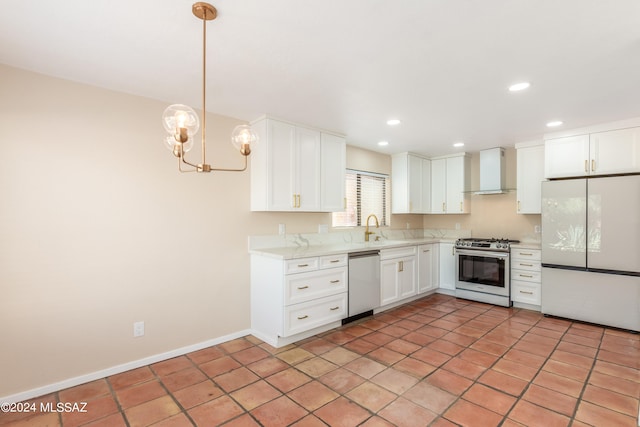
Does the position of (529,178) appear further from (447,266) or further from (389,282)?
(389,282)

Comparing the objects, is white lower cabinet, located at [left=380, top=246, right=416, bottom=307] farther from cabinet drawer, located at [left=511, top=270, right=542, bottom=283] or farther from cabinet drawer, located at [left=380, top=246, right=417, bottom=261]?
cabinet drawer, located at [left=511, top=270, right=542, bottom=283]

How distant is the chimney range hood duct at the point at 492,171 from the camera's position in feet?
15.5

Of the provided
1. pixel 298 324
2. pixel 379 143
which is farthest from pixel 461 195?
pixel 298 324

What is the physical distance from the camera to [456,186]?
5.21 meters

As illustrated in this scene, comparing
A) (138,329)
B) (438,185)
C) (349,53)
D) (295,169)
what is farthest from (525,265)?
(138,329)

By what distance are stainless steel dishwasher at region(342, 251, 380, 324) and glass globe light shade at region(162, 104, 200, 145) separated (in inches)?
97.1

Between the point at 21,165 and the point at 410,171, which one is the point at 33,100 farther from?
the point at 410,171

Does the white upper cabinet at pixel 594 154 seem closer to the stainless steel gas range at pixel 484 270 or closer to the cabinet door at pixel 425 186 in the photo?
the stainless steel gas range at pixel 484 270

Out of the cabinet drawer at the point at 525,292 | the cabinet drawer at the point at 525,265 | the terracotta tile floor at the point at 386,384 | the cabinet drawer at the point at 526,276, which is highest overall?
the cabinet drawer at the point at 525,265

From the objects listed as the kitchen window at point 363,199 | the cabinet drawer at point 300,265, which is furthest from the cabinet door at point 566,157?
the cabinet drawer at point 300,265

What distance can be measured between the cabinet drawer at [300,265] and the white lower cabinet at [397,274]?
46.5 inches

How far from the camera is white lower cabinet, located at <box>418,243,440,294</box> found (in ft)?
15.7

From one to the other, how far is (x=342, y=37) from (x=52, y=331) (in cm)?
298

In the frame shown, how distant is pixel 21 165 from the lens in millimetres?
2248
